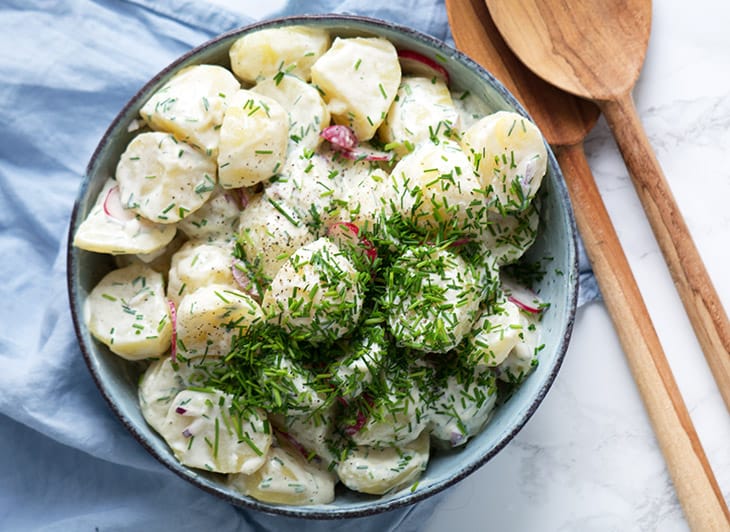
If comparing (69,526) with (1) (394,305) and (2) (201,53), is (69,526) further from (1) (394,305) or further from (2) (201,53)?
(2) (201,53)

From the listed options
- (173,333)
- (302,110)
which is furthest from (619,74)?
(173,333)

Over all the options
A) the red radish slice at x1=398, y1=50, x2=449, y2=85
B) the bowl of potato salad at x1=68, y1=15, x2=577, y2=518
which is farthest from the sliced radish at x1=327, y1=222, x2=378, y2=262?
the red radish slice at x1=398, y1=50, x2=449, y2=85

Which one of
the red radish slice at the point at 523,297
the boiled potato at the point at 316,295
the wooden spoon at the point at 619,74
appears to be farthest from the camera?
the wooden spoon at the point at 619,74

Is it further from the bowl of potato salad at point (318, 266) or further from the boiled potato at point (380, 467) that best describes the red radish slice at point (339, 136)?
the boiled potato at point (380, 467)

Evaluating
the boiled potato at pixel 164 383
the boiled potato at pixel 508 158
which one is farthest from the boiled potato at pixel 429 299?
the boiled potato at pixel 164 383

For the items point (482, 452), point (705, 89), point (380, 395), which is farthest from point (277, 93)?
point (705, 89)

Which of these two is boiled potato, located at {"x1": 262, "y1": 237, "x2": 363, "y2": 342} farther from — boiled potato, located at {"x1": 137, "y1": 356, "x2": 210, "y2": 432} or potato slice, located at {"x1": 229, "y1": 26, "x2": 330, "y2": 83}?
potato slice, located at {"x1": 229, "y1": 26, "x2": 330, "y2": 83}
